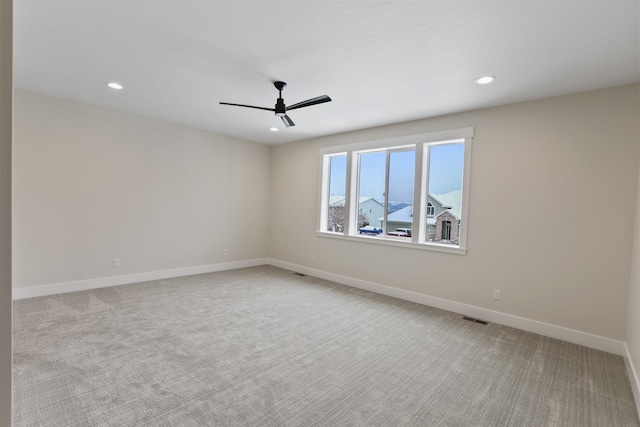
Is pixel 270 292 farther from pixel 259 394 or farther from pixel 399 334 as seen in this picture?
pixel 259 394

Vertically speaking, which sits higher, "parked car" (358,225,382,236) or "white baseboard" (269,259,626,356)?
"parked car" (358,225,382,236)

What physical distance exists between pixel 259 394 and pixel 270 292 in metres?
2.42

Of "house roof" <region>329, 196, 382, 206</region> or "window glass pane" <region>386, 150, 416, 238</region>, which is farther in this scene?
"house roof" <region>329, 196, 382, 206</region>

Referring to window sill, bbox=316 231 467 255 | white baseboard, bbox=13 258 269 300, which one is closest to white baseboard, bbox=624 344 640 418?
window sill, bbox=316 231 467 255

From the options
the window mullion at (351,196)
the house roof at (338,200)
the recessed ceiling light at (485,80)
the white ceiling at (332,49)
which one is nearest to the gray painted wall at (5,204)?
the white ceiling at (332,49)

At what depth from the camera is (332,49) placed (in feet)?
8.05

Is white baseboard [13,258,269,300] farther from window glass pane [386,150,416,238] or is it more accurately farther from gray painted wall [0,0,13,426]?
gray painted wall [0,0,13,426]

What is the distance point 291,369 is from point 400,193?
312cm

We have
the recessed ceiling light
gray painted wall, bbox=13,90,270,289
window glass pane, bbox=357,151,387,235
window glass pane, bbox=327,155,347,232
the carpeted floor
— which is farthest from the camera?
window glass pane, bbox=327,155,347,232

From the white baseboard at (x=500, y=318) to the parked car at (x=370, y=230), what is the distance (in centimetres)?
84

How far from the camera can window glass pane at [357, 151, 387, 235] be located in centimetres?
494

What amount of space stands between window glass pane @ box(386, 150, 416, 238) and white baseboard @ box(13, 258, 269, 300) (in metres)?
3.29

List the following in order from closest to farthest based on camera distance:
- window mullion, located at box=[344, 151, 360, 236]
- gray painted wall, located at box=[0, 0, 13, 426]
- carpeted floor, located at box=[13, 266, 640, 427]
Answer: gray painted wall, located at box=[0, 0, 13, 426], carpeted floor, located at box=[13, 266, 640, 427], window mullion, located at box=[344, 151, 360, 236]

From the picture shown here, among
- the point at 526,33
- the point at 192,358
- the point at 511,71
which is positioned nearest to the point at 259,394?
the point at 192,358
